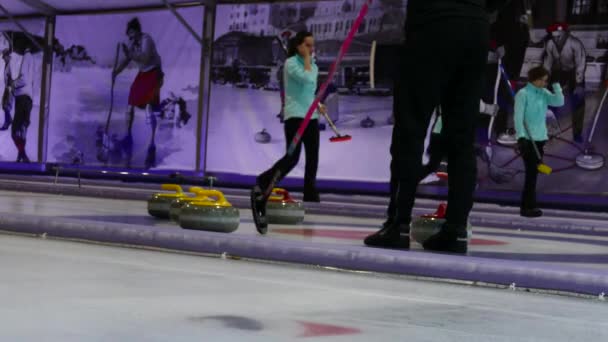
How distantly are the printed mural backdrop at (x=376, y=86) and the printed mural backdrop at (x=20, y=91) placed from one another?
398 centimetres

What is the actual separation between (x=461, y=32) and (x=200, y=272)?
152 centimetres

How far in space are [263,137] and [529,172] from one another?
5717 mm

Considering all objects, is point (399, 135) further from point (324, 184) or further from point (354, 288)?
point (324, 184)

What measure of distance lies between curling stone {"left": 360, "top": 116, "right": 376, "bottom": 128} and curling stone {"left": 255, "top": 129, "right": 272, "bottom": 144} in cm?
154

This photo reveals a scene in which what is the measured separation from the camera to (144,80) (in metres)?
15.9

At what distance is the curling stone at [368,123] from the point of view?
13.5 m

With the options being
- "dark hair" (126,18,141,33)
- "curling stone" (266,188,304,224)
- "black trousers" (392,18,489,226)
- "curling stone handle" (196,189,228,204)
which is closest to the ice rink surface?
"black trousers" (392,18,489,226)

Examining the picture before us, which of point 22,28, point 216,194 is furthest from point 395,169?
point 22,28

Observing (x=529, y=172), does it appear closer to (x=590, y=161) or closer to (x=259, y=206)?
(x=590, y=161)

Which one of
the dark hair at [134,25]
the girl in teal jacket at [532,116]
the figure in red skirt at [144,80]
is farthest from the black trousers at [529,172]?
the dark hair at [134,25]

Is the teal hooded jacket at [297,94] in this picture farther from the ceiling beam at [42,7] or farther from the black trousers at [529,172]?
the ceiling beam at [42,7]

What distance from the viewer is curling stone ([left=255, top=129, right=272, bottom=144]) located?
14422 millimetres

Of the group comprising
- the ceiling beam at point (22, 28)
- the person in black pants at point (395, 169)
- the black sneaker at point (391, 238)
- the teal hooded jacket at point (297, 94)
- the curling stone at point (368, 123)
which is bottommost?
the black sneaker at point (391, 238)

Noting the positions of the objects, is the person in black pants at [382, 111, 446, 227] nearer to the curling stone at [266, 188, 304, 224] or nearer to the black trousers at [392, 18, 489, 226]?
the black trousers at [392, 18, 489, 226]
